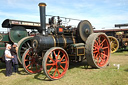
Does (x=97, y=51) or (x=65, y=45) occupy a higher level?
(x=65, y=45)

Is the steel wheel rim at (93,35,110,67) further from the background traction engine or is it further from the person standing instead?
the person standing

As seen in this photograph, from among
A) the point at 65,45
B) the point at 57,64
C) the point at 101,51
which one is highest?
the point at 65,45

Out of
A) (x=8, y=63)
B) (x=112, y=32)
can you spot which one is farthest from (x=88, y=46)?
(x=112, y=32)

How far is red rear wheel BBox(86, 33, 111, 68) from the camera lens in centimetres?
516

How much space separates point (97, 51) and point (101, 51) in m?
0.19

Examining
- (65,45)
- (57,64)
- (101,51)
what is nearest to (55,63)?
(57,64)

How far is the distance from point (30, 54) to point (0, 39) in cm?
253

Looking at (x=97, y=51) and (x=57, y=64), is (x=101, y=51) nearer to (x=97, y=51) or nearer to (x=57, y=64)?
(x=97, y=51)

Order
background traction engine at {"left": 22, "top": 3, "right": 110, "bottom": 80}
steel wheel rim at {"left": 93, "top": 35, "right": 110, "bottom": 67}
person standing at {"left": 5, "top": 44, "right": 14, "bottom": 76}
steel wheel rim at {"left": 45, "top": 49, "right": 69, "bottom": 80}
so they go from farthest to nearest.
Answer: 1. steel wheel rim at {"left": 93, "top": 35, "right": 110, "bottom": 67}
2. person standing at {"left": 5, "top": 44, "right": 14, "bottom": 76}
3. background traction engine at {"left": 22, "top": 3, "right": 110, "bottom": 80}
4. steel wheel rim at {"left": 45, "top": 49, "right": 69, "bottom": 80}

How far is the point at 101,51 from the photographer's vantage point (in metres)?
5.74

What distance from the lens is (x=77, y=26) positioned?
19.0 ft

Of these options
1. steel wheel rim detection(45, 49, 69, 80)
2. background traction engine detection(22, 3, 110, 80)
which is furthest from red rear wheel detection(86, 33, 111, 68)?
steel wheel rim detection(45, 49, 69, 80)

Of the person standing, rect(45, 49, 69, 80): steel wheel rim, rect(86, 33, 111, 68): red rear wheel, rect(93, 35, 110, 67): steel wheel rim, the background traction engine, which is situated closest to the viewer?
rect(45, 49, 69, 80): steel wheel rim

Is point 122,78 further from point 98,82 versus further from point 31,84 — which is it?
point 31,84
